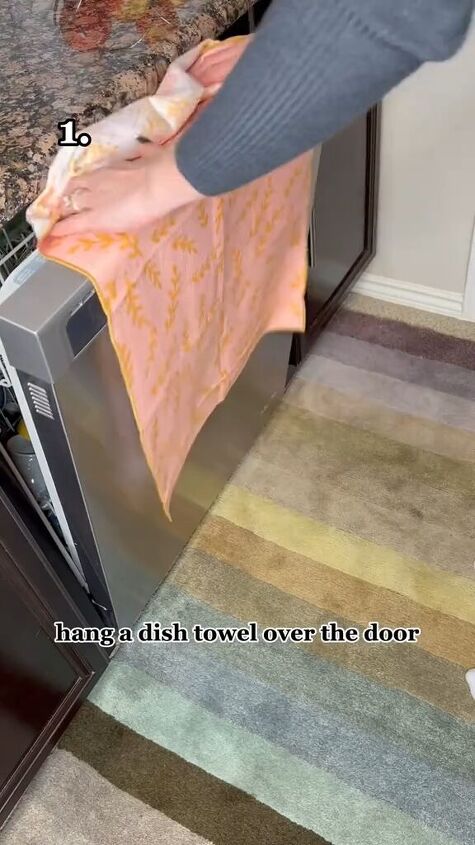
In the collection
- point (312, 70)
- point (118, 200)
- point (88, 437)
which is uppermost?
point (312, 70)

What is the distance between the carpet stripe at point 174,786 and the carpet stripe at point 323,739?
8cm

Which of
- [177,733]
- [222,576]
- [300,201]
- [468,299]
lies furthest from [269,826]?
[468,299]

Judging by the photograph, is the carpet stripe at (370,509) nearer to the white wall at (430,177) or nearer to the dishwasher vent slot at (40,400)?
the white wall at (430,177)

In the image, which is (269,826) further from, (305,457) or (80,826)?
(305,457)

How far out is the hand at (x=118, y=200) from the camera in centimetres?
69

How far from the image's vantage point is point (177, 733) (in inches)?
43.9

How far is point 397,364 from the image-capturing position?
5.27 feet

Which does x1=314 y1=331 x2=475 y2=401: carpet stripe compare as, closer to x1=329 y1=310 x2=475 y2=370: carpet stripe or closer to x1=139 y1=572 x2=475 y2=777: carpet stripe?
x1=329 y1=310 x2=475 y2=370: carpet stripe

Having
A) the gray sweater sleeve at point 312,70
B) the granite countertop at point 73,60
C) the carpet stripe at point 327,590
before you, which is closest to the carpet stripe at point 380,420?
the carpet stripe at point 327,590

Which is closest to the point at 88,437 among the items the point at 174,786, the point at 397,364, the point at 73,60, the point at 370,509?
the point at 73,60

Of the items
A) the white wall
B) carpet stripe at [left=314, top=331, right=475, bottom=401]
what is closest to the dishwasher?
carpet stripe at [left=314, top=331, right=475, bottom=401]

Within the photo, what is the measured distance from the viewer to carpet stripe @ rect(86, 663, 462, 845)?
102 cm

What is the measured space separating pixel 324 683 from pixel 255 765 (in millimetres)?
167

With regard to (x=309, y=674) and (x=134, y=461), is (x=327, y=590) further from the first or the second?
(x=134, y=461)
